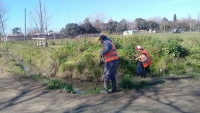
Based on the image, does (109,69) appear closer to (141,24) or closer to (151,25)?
(141,24)

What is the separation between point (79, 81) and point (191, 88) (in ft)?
23.1

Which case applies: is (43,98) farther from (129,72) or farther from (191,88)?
(129,72)

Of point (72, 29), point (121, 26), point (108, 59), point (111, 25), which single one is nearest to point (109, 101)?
point (108, 59)

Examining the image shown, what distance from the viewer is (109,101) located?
691 cm

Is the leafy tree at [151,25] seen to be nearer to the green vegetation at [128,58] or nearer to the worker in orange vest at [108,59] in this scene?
the green vegetation at [128,58]

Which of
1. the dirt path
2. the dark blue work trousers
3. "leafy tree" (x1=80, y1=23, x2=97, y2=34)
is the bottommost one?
the dirt path

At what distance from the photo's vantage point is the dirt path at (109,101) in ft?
19.4

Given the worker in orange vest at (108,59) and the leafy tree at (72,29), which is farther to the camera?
the leafy tree at (72,29)

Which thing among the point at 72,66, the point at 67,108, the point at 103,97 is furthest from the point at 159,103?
the point at 72,66

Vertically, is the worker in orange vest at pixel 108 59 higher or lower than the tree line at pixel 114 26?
lower

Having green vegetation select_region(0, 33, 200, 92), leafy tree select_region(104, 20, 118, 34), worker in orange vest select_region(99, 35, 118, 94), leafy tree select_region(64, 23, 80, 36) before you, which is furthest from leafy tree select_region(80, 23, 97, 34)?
worker in orange vest select_region(99, 35, 118, 94)

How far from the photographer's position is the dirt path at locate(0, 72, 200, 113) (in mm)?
5914

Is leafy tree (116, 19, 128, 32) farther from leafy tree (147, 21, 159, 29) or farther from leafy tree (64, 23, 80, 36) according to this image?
leafy tree (64, 23, 80, 36)

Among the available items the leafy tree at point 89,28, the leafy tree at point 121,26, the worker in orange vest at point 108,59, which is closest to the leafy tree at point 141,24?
the leafy tree at point 121,26
